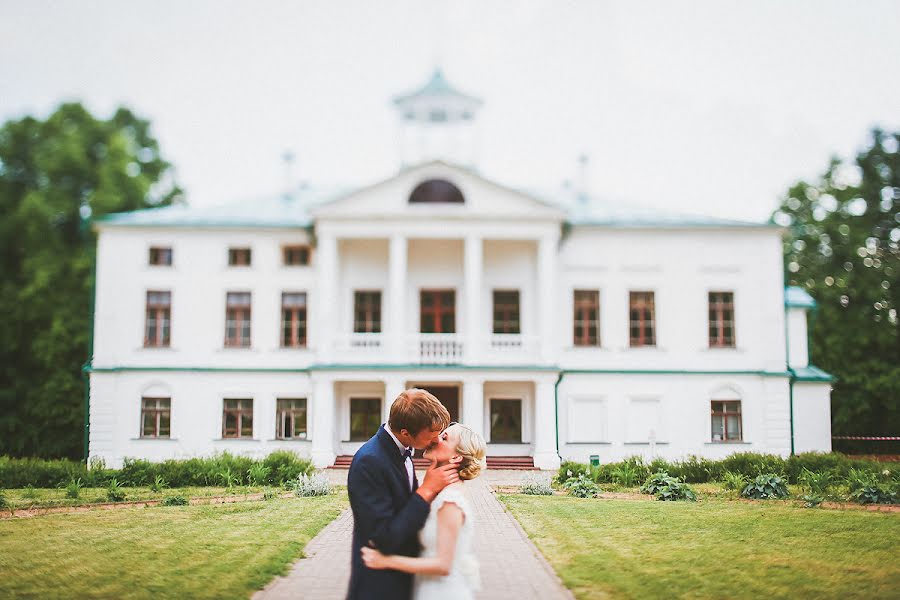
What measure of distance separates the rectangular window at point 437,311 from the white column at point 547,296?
129 inches

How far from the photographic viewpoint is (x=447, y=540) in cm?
461

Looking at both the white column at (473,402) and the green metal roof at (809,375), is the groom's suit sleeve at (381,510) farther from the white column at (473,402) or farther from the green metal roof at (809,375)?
the green metal roof at (809,375)

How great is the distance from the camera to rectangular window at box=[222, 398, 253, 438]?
28.0m

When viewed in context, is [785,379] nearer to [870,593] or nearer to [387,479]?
[870,593]

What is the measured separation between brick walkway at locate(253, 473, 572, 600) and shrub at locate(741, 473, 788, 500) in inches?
218

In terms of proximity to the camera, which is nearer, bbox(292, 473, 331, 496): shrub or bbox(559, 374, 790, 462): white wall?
bbox(292, 473, 331, 496): shrub

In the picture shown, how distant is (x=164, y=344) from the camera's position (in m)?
28.5

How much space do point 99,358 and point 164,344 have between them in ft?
6.75

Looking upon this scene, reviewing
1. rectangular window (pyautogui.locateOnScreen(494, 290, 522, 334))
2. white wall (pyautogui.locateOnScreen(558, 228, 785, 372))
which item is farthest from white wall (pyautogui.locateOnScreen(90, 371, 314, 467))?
white wall (pyautogui.locateOnScreen(558, 228, 785, 372))

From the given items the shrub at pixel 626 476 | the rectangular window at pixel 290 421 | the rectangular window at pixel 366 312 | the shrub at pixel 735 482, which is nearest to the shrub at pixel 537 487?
the shrub at pixel 626 476

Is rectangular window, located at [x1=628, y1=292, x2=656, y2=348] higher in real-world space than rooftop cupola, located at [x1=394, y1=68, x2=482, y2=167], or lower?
lower

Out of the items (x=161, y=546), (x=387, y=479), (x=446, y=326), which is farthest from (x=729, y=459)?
(x=387, y=479)

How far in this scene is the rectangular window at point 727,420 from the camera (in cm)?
2808

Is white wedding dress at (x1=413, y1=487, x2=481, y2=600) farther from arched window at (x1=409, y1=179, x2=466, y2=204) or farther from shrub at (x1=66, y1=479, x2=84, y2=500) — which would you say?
arched window at (x1=409, y1=179, x2=466, y2=204)
